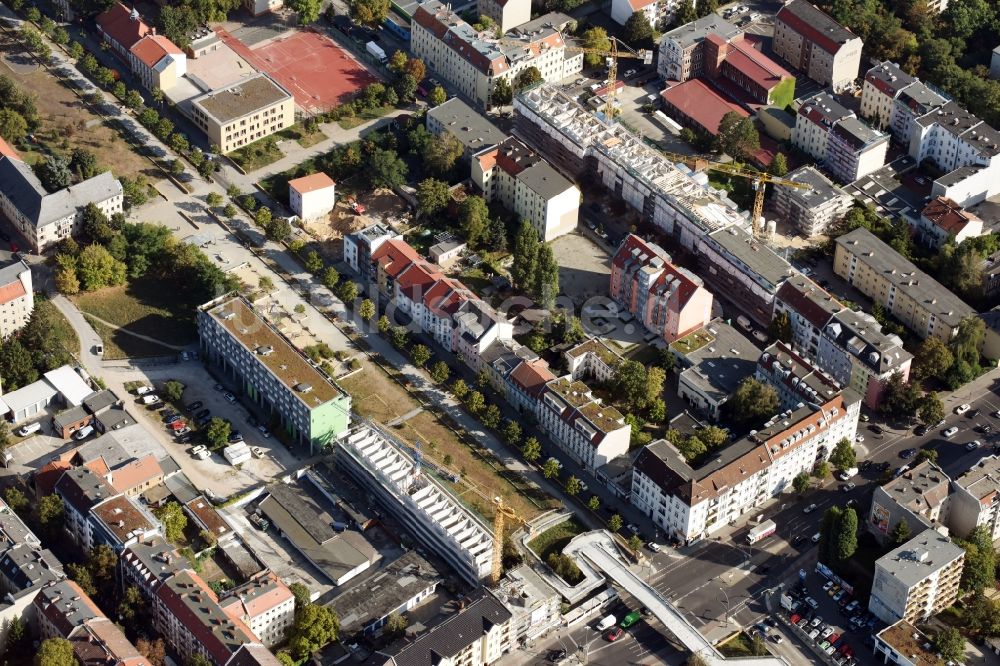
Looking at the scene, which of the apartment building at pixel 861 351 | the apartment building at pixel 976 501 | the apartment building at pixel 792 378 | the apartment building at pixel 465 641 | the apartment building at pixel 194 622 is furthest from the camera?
the apartment building at pixel 861 351

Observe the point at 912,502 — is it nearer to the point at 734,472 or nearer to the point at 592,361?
the point at 734,472

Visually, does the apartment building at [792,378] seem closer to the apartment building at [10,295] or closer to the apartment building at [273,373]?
the apartment building at [273,373]

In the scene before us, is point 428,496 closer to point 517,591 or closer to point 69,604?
point 517,591

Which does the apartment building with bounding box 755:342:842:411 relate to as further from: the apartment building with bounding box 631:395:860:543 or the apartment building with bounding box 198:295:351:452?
the apartment building with bounding box 198:295:351:452

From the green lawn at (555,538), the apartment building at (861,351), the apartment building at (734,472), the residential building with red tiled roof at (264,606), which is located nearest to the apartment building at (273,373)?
the residential building with red tiled roof at (264,606)

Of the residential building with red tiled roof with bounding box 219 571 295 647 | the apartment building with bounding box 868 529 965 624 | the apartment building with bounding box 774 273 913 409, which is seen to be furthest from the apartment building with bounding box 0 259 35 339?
the apartment building with bounding box 868 529 965 624

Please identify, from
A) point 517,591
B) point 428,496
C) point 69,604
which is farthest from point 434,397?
point 69,604

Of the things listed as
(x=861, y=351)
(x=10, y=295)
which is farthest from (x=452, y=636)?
(x=10, y=295)
